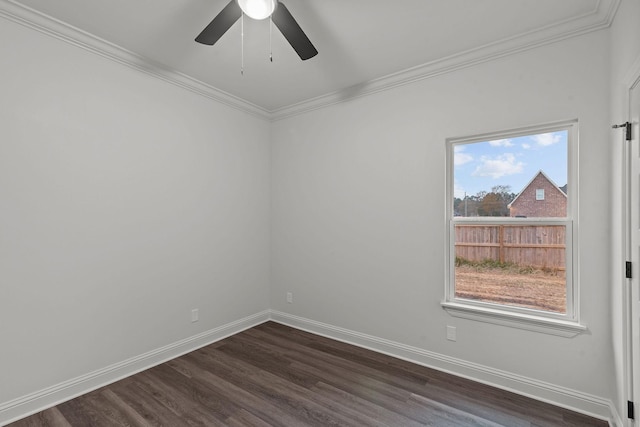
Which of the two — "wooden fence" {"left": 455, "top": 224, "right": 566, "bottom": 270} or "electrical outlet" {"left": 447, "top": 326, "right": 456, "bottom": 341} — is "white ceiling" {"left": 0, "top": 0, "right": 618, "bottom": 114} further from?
"electrical outlet" {"left": 447, "top": 326, "right": 456, "bottom": 341}

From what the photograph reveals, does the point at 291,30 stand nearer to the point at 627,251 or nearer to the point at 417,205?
the point at 417,205

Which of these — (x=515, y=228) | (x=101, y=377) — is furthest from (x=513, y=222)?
(x=101, y=377)

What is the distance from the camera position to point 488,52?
2492 millimetres

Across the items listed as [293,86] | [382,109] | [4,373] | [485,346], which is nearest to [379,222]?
[382,109]

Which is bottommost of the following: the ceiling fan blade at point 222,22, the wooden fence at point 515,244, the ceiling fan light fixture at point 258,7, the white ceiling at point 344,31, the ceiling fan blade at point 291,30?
the wooden fence at point 515,244

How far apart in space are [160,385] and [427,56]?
353cm

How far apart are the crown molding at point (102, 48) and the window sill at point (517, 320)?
3.14m

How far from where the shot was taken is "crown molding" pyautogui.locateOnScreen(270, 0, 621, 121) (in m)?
2.09

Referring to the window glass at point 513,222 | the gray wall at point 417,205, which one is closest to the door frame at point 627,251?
the gray wall at point 417,205

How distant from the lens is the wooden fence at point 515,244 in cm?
236

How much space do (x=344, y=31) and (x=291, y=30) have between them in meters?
0.67

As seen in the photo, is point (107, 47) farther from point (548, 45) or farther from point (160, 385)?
point (548, 45)

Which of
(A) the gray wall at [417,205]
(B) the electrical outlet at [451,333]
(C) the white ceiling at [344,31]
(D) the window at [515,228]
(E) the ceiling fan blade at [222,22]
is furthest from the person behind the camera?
(B) the electrical outlet at [451,333]

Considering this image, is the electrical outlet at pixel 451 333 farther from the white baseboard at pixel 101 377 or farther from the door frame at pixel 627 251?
the white baseboard at pixel 101 377
